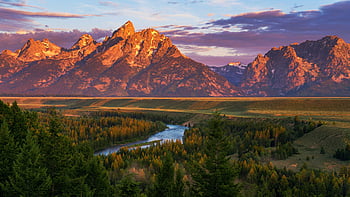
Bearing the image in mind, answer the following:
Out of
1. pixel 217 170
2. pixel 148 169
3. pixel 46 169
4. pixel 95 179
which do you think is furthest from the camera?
pixel 148 169

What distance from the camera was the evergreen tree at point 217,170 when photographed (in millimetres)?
34094

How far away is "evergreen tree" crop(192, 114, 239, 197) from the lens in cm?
3409

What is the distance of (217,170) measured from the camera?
112ft

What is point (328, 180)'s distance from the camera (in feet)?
201

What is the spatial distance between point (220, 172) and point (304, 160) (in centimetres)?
6045

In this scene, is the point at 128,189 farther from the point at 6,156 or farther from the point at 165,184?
the point at 6,156

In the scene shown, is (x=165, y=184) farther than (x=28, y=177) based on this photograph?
Yes

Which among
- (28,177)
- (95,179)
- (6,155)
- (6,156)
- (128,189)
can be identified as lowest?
(95,179)

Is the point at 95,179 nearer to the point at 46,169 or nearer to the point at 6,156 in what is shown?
the point at 46,169

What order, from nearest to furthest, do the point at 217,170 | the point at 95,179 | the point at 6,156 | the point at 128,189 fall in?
the point at 128,189, the point at 217,170, the point at 6,156, the point at 95,179

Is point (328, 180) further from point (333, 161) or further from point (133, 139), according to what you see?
point (133, 139)

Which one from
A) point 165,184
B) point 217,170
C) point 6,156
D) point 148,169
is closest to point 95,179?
point 165,184

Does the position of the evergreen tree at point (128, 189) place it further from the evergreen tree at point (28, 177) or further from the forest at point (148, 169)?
the evergreen tree at point (28, 177)

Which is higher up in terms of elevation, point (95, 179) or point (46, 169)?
point (46, 169)
